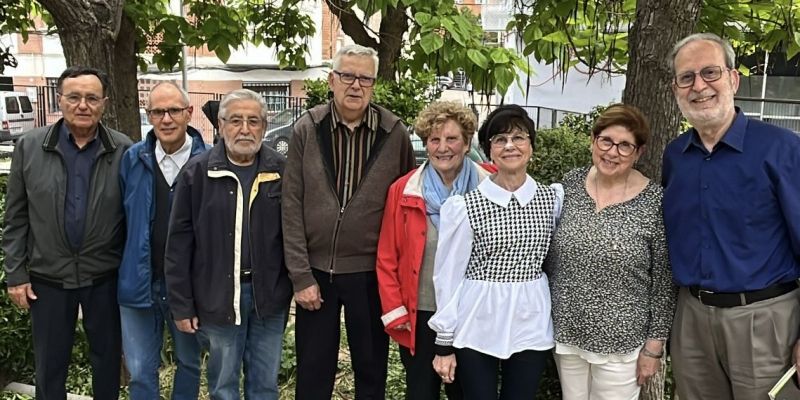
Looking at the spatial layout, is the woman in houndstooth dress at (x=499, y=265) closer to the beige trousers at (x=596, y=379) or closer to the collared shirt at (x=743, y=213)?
the beige trousers at (x=596, y=379)

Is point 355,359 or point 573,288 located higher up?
point 573,288

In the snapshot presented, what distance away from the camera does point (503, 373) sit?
10.0 ft

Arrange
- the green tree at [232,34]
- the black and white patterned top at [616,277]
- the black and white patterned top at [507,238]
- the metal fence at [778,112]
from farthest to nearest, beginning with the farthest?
the metal fence at [778,112] → the green tree at [232,34] → the black and white patterned top at [507,238] → the black and white patterned top at [616,277]

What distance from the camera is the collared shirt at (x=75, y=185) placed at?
134 inches

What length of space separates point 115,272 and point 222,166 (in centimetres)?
86

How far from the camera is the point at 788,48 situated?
4.76 metres

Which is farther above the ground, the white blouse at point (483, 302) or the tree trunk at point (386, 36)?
the tree trunk at point (386, 36)

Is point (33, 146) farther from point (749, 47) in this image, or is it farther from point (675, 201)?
point (749, 47)

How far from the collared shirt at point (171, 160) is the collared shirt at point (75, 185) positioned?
0.32m

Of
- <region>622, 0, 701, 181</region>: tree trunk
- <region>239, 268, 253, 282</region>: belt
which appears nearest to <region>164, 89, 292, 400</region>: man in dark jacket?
<region>239, 268, 253, 282</region>: belt

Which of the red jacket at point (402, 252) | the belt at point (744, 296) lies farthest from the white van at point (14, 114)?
the belt at point (744, 296)

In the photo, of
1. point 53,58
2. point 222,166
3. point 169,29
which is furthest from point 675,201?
point 53,58

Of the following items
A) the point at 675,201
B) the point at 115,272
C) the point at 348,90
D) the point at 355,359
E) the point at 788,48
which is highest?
the point at 788,48

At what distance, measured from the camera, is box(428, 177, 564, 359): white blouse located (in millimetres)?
2936
